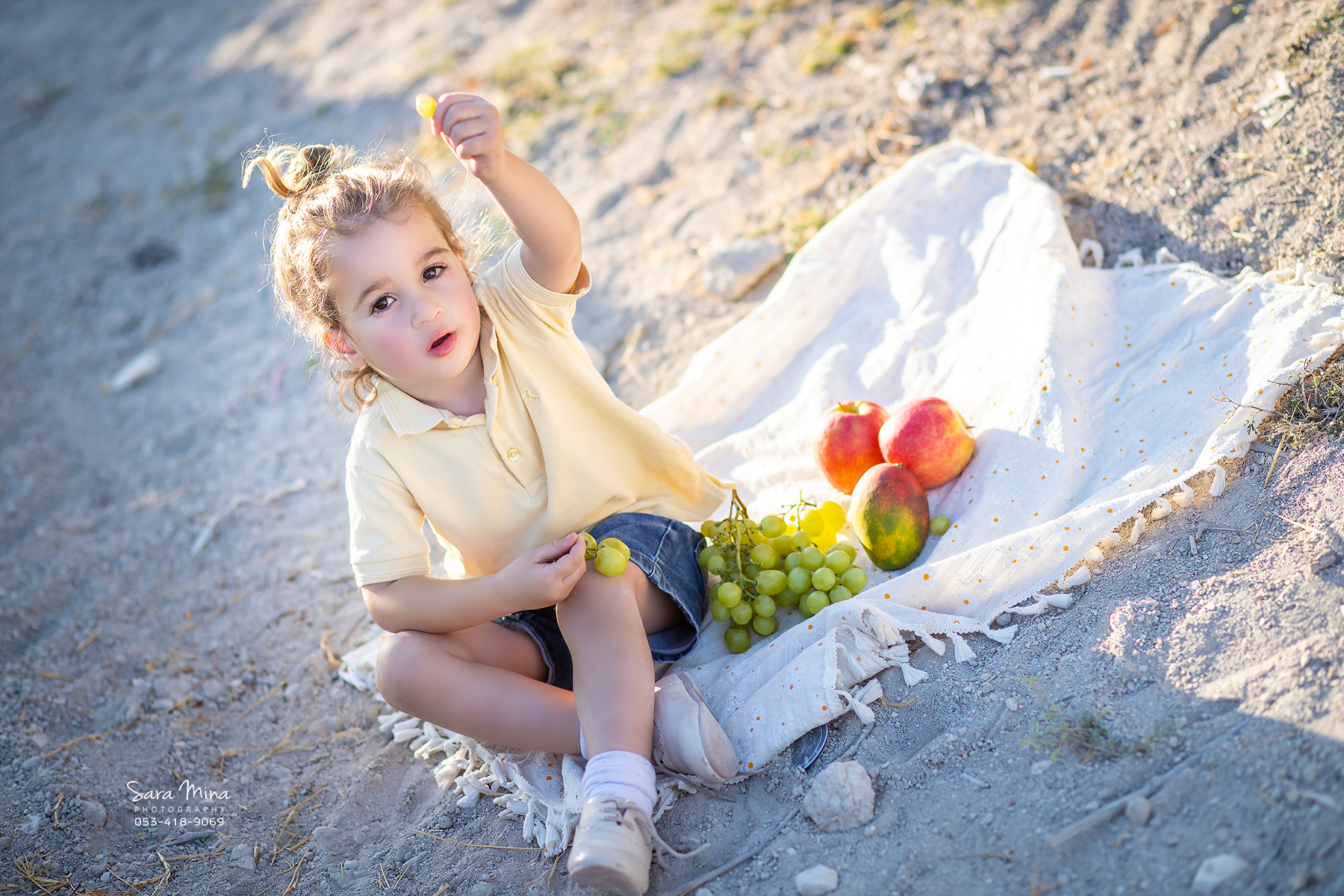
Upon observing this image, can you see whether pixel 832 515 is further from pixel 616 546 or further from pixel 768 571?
pixel 616 546

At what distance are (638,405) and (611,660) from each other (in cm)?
172

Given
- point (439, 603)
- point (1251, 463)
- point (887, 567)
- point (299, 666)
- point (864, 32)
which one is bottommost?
point (299, 666)

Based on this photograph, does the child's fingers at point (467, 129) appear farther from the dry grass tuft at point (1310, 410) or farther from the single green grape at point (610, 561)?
the dry grass tuft at point (1310, 410)

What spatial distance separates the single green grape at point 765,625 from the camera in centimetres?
264

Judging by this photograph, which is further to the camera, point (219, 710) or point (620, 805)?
point (219, 710)

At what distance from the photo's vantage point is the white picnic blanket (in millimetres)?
2422

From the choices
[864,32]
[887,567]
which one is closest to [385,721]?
[887,567]

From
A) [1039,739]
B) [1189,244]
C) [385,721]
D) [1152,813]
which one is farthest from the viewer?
[1189,244]

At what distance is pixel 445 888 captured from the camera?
228 cm

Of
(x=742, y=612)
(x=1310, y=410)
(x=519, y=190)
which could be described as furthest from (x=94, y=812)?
(x=1310, y=410)

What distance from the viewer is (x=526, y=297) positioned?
8.30 feet

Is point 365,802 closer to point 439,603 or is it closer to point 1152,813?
point 439,603

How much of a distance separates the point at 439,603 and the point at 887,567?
1.31 m

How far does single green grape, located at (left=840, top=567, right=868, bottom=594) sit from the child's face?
1.25 m
